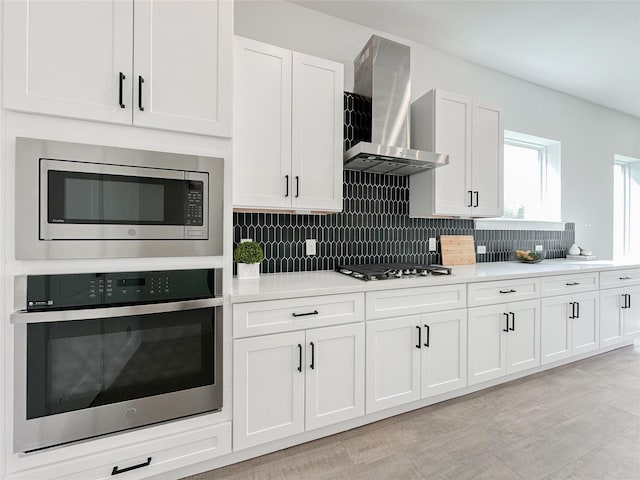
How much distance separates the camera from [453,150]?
263 centimetres

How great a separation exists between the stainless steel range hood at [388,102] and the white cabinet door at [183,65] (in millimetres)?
1006

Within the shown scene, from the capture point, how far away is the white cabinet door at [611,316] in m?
3.02

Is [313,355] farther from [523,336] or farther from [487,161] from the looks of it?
[487,161]

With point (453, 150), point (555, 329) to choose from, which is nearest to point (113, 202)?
point (453, 150)

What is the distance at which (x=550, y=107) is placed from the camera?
3.79 meters

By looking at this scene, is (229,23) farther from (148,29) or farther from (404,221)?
(404,221)

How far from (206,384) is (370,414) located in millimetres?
1055

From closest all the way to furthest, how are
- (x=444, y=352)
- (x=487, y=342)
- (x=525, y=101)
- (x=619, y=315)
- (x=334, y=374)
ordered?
(x=334, y=374), (x=444, y=352), (x=487, y=342), (x=619, y=315), (x=525, y=101)

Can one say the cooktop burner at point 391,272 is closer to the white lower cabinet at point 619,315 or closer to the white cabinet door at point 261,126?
the white cabinet door at point 261,126

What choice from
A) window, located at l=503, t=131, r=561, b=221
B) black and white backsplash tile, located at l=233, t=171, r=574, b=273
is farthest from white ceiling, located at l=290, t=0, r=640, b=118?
black and white backsplash tile, located at l=233, t=171, r=574, b=273

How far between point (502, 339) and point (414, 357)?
2.79ft

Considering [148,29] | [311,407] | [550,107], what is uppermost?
[550,107]

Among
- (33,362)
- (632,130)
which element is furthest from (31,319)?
(632,130)

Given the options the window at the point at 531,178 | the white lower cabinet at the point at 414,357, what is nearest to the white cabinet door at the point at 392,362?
the white lower cabinet at the point at 414,357
